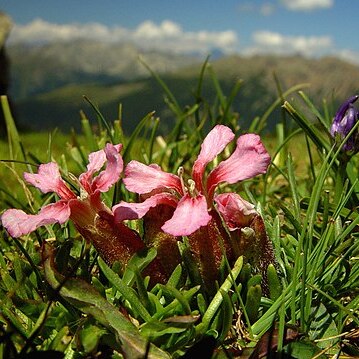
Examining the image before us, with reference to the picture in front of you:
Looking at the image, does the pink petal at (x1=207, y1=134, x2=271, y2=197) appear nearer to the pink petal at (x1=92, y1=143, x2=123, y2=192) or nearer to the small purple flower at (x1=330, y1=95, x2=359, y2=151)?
the pink petal at (x1=92, y1=143, x2=123, y2=192)

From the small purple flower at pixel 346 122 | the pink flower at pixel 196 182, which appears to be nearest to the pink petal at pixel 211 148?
the pink flower at pixel 196 182

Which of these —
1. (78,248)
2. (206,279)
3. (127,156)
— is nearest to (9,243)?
(78,248)

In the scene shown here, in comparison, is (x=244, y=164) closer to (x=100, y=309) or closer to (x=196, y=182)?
(x=196, y=182)

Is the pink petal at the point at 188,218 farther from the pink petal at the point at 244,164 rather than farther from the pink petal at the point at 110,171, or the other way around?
the pink petal at the point at 110,171

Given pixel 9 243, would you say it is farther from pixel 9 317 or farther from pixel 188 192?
pixel 188 192

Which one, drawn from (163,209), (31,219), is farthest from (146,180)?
(31,219)

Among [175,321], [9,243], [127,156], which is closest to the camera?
[175,321]

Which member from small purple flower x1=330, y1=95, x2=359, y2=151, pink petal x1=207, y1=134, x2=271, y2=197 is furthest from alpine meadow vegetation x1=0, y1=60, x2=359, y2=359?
small purple flower x1=330, y1=95, x2=359, y2=151
